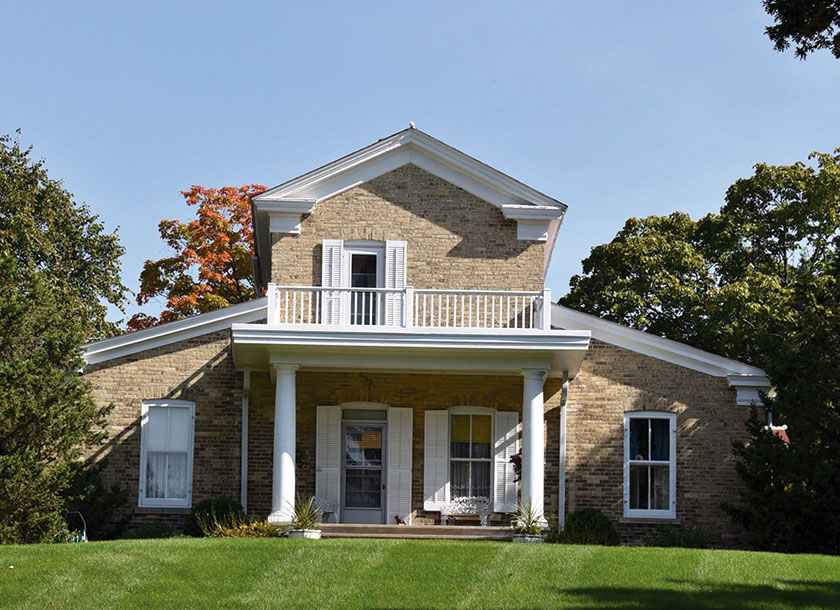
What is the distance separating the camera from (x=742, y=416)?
22.3 m

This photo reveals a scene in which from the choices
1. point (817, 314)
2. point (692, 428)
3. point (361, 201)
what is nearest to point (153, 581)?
point (361, 201)

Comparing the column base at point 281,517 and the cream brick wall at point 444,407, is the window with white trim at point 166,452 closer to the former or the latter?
the cream brick wall at point 444,407

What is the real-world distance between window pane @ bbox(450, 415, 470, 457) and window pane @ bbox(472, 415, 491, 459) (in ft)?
0.46

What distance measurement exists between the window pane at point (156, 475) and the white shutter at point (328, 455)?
3008 mm

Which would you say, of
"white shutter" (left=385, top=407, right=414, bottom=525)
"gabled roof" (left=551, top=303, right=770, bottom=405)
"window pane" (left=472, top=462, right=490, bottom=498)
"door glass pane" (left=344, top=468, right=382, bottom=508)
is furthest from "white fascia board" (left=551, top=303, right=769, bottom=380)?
"door glass pane" (left=344, top=468, right=382, bottom=508)

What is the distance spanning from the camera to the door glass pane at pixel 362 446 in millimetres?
22656

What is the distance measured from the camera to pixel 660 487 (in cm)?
2230

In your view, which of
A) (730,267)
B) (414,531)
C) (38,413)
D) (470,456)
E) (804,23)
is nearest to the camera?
(804,23)

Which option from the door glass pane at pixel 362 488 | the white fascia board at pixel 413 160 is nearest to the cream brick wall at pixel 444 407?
the door glass pane at pixel 362 488

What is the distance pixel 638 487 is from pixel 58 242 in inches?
810

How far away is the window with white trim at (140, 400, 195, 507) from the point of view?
2216 cm

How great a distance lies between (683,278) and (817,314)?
1204cm

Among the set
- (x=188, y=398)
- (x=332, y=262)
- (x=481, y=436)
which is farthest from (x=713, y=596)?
(x=188, y=398)

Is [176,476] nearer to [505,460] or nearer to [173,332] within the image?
[173,332]
